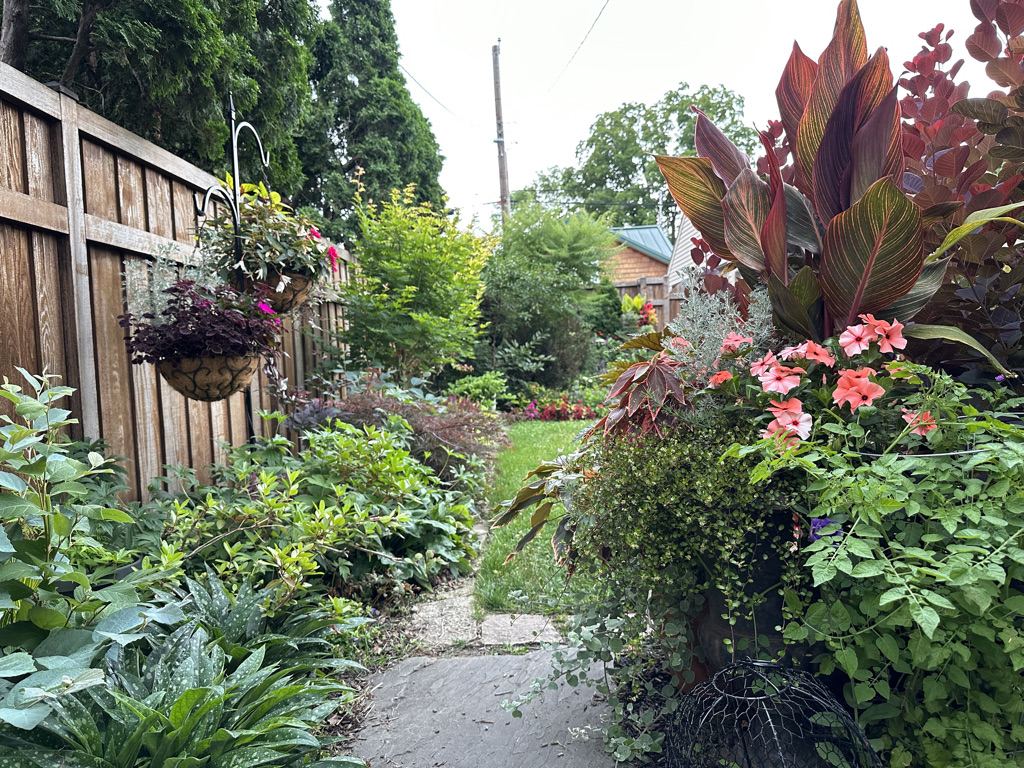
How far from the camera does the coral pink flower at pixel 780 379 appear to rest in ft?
4.02

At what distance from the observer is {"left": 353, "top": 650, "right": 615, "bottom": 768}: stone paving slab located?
1.51m

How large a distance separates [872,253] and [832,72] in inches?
21.4

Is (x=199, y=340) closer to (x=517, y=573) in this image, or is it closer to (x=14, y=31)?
(x=517, y=573)

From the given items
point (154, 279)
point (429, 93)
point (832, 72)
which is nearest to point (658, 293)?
point (429, 93)

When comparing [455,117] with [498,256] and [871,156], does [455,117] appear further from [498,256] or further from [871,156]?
[871,156]

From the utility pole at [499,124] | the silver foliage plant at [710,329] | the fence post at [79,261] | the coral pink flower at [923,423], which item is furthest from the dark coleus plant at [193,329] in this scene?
the utility pole at [499,124]

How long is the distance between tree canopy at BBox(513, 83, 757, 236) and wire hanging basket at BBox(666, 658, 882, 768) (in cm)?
2713

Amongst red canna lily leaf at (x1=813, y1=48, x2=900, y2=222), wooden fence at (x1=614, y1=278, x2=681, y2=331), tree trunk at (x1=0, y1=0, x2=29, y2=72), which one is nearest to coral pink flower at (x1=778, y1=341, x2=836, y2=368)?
red canna lily leaf at (x1=813, y1=48, x2=900, y2=222)

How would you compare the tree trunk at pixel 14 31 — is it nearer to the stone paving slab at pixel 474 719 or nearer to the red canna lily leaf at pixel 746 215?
the stone paving slab at pixel 474 719

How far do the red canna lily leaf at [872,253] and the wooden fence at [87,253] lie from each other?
225 centimetres

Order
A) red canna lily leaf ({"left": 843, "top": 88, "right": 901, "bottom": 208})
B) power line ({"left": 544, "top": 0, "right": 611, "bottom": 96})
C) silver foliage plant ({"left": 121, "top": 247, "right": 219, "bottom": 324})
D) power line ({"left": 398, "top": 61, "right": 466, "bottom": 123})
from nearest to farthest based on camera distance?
red canna lily leaf ({"left": 843, "top": 88, "right": 901, "bottom": 208}) → silver foliage plant ({"left": 121, "top": 247, "right": 219, "bottom": 324}) → power line ({"left": 544, "top": 0, "right": 611, "bottom": 96}) → power line ({"left": 398, "top": 61, "right": 466, "bottom": 123})

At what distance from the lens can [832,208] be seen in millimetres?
1465

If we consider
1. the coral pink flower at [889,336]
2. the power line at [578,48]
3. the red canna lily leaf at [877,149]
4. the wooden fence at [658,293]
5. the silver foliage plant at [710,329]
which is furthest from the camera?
the wooden fence at [658,293]

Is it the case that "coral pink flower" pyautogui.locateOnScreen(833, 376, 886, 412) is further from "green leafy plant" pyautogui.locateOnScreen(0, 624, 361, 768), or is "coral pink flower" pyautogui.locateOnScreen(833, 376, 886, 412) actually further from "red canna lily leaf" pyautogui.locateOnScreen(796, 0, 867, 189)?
"green leafy plant" pyautogui.locateOnScreen(0, 624, 361, 768)
